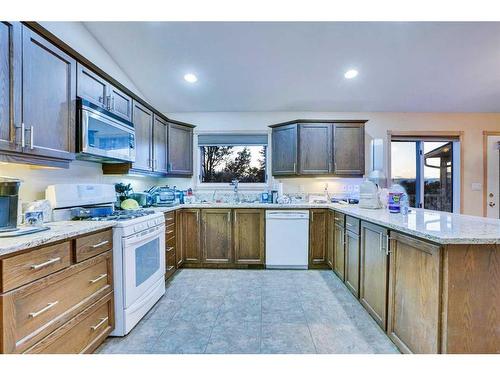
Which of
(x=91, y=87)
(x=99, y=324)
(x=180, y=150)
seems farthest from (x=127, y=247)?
(x=180, y=150)

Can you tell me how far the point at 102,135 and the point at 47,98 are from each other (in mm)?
546

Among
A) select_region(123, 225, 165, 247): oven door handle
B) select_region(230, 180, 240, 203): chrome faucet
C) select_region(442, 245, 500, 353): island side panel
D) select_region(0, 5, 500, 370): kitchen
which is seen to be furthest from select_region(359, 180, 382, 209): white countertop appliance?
select_region(123, 225, 165, 247): oven door handle

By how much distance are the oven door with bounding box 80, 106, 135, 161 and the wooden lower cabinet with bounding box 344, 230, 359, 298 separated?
8.13ft

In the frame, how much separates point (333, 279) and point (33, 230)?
298cm

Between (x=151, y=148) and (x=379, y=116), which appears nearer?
(x=151, y=148)

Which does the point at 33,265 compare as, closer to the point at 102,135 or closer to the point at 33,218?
the point at 33,218

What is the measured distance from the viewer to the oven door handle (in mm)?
2000

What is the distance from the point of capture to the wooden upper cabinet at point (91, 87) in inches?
79.6

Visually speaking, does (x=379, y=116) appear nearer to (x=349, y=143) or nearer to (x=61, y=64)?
(x=349, y=143)

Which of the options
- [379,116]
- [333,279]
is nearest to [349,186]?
[379,116]
